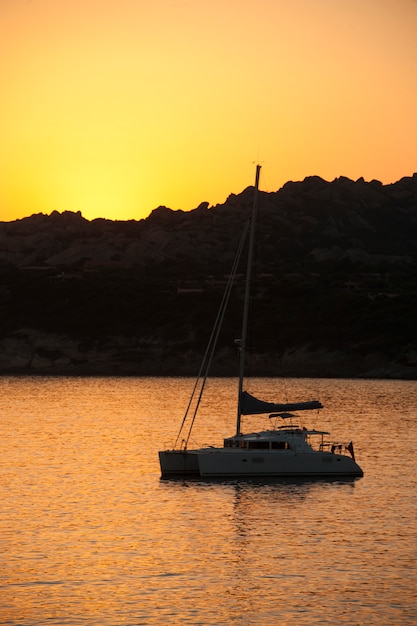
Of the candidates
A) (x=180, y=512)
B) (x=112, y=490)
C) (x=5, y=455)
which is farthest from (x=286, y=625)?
(x=5, y=455)

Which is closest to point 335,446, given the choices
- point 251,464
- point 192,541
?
point 251,464

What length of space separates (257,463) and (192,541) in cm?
1390

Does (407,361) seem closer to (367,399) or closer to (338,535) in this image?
(367,399)

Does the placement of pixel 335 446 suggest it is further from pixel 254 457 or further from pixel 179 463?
pixel 179 463

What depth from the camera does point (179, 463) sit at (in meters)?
61.9

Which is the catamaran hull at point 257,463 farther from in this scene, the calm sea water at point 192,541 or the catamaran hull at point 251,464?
the calm sea water at point 192,541

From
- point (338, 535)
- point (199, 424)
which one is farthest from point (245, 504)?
point (199, 424)

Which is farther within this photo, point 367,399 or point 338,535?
point 367,399

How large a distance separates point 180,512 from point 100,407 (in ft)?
250

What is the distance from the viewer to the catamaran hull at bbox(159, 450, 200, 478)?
202 feet

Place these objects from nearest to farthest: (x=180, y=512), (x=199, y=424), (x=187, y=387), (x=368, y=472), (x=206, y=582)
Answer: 1. (x=206, y=582)
2. (x=180, y=512)
3. (x=368, y=472)
4. (x=199, y=424)
5. (x=187, y=387)

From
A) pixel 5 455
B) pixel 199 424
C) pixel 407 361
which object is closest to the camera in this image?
pixel 5 455

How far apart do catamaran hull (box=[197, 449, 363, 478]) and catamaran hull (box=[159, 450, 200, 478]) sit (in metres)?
0.91

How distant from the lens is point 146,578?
38906mm
